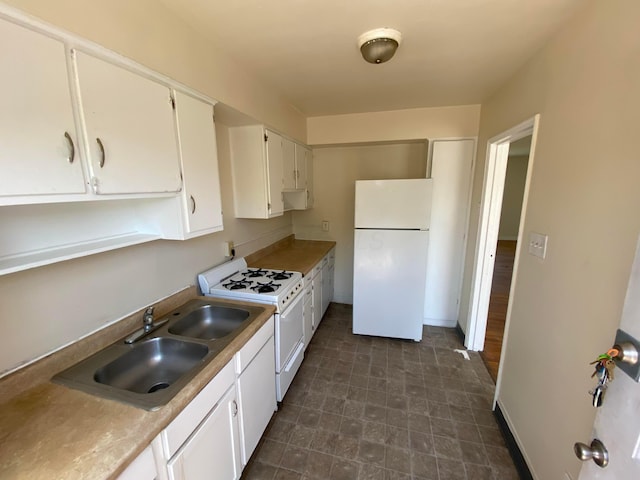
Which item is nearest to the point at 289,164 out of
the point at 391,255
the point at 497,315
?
the point at 391,255

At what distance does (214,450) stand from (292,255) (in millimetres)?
1930

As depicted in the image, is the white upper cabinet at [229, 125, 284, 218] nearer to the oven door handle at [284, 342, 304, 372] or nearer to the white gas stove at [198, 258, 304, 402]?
the white gas stove at [198, 258, 304, 402]

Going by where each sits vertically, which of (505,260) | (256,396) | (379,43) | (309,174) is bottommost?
(505,260)

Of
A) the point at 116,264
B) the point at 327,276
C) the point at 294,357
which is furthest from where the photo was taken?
the point at 327,276

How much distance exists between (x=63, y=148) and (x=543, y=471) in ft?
8.12

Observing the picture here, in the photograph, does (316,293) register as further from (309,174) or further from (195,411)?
(195,411)

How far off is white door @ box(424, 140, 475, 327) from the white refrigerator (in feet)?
1.43

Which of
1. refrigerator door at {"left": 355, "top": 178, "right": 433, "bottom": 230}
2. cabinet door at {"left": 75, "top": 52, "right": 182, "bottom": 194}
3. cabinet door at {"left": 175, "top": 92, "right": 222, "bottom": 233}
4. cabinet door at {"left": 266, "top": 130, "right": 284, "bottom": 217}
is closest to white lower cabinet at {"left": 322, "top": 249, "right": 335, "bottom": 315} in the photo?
refrigerator door at {"left": 355, "top": 178, "right": 433, "bottom": 230}

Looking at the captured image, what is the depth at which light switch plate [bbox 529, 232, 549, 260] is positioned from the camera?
1.45 meters

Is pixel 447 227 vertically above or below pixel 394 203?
below

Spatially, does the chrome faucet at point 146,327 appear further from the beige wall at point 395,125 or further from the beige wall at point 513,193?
the beige wall at point 513,193

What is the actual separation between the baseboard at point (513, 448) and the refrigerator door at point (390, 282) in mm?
1005

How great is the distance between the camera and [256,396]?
1551mm

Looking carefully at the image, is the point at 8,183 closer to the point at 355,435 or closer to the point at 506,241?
the point at 355,435
